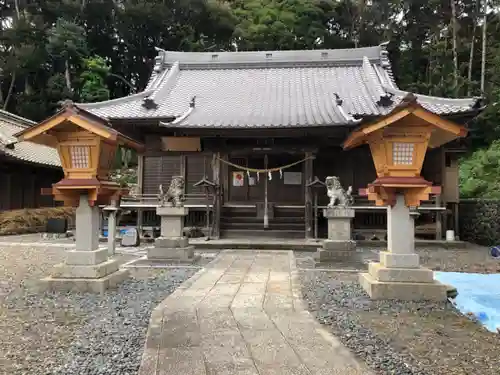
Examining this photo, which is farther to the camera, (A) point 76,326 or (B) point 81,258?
(B) point 81,258

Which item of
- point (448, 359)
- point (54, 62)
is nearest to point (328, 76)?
point (448, 359)

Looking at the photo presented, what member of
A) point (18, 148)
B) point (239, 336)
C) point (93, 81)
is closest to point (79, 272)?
point (239, 336)

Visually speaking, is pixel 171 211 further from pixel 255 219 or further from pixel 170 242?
pixel 255 219

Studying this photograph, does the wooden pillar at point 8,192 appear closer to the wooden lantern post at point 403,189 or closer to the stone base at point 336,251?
the stone base at point 336,251

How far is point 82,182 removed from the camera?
19.7 feet

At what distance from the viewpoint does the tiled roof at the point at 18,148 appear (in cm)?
1645

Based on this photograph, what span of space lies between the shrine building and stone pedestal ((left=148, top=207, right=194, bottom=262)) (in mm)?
3788

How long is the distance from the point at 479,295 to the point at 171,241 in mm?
6059

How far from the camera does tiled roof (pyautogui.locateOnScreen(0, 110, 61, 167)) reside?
1645 centimetres

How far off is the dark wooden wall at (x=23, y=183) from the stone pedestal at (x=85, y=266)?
13.0 meters

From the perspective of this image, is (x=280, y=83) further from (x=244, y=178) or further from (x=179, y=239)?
(x=179, y=239)

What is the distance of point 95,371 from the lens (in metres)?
3.08

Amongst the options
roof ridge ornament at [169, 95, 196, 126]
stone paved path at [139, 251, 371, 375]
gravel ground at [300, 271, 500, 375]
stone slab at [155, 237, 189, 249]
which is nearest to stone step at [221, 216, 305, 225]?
roof ridge ornament at [169, 95, 196, 126]

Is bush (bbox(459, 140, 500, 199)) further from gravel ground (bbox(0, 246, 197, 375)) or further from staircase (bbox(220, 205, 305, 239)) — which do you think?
gravel ground (bbox(0, 246, 197, 375))
